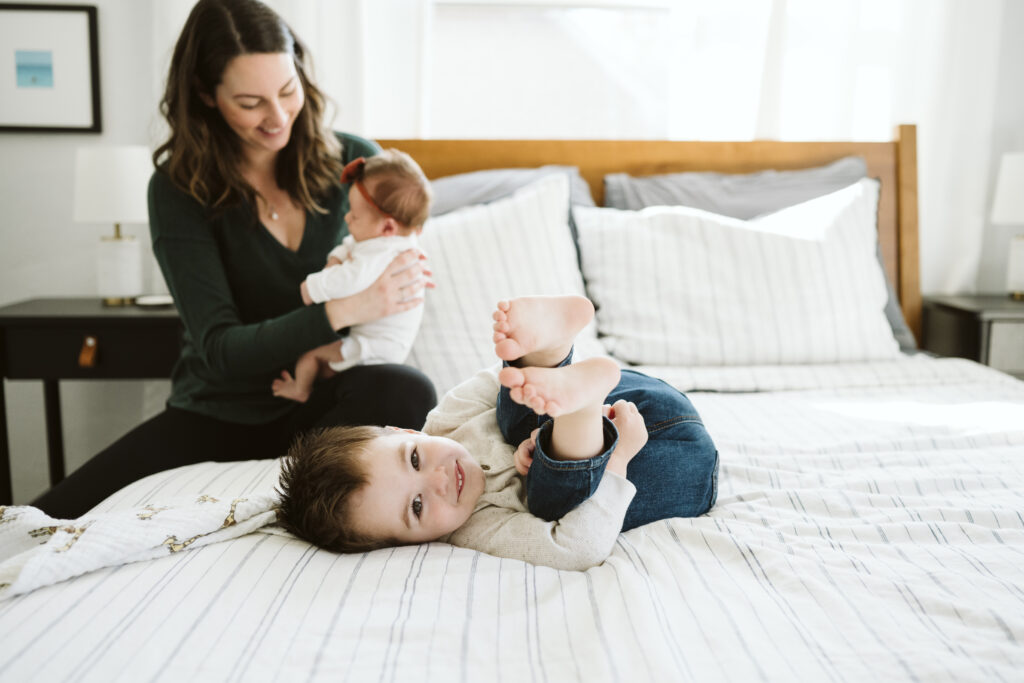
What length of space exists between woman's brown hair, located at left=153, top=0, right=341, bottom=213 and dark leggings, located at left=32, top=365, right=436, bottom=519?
443 mm

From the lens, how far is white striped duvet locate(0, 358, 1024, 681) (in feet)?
2.42

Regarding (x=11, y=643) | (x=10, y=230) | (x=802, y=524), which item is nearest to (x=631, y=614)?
(x=802, y=524)

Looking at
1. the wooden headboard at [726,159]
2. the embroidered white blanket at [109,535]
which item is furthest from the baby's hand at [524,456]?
the wooden headboard at [726,159]

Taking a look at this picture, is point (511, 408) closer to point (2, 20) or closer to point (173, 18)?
point (173, 18)

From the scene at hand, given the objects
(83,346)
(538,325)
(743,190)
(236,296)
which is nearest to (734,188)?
(743,190)

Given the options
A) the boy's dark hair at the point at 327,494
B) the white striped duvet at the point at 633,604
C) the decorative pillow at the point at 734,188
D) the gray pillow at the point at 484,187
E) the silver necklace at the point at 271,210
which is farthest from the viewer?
the decorative pillow at the point at 734,188

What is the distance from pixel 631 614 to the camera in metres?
0.82

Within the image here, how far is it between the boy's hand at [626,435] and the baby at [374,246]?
625 mm

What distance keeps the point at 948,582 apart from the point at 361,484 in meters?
0.71

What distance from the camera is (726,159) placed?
2.46m

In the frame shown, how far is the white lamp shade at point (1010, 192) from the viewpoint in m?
2.38

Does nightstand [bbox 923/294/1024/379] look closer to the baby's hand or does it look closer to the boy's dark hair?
the baby's hand

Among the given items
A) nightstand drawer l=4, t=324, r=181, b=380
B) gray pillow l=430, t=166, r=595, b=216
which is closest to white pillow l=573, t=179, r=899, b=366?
gray pillow l=430, t=166, r=595, b=216

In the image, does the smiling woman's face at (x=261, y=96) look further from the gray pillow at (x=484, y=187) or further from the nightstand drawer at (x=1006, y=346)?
the nightstand drawer at (x=1006, y=346)
